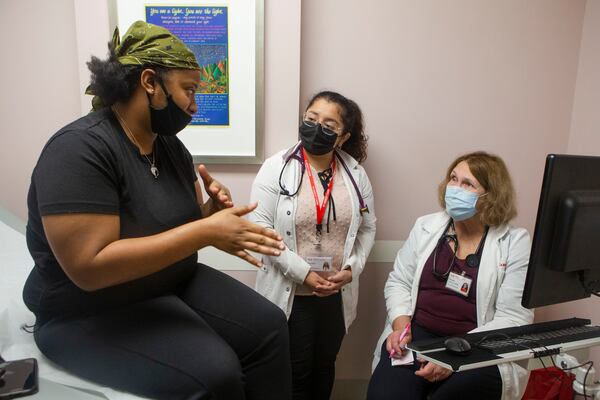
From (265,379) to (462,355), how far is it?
0.53 meters

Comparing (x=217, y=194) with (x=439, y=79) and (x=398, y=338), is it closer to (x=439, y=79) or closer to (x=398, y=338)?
(x=398, y=338)

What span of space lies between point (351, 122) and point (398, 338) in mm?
956

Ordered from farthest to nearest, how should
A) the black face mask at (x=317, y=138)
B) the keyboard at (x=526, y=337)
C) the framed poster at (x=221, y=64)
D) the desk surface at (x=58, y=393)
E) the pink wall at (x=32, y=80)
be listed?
the pink wall at (x=32, y=80) < the framed poster at (x=221, y=64) < the black face mask at (x=317, y=138) < the keyboard at (x=526, y=337) < the desk surface at (x=58, y=393)

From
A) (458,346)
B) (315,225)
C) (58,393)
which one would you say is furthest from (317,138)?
(58,393)

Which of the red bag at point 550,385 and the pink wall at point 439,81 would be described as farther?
the pink wall at point 439,81

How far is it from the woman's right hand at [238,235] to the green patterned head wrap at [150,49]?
42 cm

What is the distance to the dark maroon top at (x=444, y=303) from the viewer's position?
5.28ft

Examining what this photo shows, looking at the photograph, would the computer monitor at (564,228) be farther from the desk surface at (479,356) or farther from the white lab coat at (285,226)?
the white lab coat at (285,226)

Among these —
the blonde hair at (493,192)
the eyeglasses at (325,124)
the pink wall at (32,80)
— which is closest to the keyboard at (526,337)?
the blonde hair at (493,192)

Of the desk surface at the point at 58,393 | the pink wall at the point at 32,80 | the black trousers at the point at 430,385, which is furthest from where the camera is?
the pink wall at the point at 32,80

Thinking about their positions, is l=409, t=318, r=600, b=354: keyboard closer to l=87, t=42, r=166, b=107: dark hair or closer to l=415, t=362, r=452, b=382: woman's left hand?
l=415, t=362, r=452, b=382: woman's left hand

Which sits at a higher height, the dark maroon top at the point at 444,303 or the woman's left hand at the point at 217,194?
the woman's left hand at the point at 217,194

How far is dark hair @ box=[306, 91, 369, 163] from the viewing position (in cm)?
178

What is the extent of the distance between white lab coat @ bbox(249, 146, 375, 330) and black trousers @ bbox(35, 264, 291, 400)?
22.5 inches
